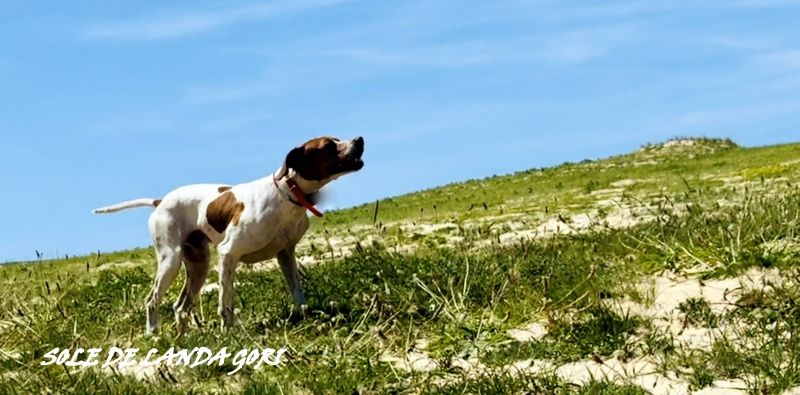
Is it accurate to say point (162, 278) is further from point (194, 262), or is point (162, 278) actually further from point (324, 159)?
point (324, 159)

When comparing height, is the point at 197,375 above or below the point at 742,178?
above

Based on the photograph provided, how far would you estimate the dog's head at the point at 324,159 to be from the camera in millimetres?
11180

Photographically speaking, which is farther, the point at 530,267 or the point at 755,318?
the point at 530,267

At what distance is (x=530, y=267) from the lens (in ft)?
38.9

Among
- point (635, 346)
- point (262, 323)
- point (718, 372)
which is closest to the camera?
point (718, 372)

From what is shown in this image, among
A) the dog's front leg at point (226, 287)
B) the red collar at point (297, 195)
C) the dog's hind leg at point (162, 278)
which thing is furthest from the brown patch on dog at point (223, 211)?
the dog's hind leg at point (162, 278)

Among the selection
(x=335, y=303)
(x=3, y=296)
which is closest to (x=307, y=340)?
(x=335, y=303)

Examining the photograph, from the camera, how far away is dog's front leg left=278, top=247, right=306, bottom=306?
1162 cm

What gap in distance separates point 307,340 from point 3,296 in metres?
5.33

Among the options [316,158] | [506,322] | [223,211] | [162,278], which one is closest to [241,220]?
[223,211]

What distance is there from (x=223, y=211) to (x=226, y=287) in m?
0.76

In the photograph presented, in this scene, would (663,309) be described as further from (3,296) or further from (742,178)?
(742,178)

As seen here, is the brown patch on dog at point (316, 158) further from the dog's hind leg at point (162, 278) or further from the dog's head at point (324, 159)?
the dog's hind leg at point (162, 278)

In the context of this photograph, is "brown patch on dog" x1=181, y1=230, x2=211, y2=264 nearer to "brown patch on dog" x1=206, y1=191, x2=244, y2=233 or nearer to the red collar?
"brown patch on dog" x1=206, y1=191, x2=244, y2=233
